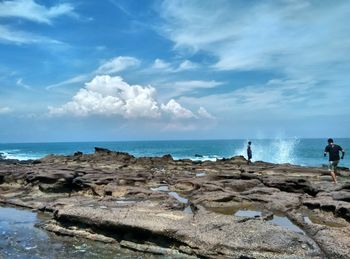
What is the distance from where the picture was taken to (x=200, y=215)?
43.6 ft

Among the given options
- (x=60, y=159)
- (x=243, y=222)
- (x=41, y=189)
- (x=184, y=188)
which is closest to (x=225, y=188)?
(x=184, y=188)

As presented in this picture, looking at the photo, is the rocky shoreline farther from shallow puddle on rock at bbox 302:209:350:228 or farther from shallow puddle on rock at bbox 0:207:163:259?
shallow puddle on rock at bbox 0:207:163:259

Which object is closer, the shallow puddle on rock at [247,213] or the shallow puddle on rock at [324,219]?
the shallow puddle on rock at [324,219]

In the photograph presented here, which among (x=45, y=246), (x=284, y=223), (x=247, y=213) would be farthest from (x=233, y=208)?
(x=45, y=246)

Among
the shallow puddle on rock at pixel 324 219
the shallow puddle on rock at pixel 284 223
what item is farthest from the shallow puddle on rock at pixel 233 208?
the shallow puddle on rock at pixel 324 219

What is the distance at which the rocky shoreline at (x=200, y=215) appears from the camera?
10.8 m

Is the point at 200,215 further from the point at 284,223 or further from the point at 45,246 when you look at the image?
the point at 45,246

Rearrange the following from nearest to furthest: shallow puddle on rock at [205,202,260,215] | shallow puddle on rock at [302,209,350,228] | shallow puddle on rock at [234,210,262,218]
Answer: shallow puddle on rock at [302,209,350,228], shallow puddle on rock at [234,210,262,218], shallow puddle on rock at [205,202,260,215]

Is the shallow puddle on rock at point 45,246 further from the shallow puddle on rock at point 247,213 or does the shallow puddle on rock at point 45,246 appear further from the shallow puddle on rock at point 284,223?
the shallow puddle on rock at point 247,213

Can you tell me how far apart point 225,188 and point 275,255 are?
1043cm

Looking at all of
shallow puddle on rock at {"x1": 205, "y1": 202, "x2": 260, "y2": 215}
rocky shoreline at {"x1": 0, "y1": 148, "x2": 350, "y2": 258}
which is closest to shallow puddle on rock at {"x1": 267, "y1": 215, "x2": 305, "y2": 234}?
rocky shoreline at {"x1": 0, "y1": 148, "x2": 350, "y2": 258}

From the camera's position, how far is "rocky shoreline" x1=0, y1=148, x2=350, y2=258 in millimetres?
10750

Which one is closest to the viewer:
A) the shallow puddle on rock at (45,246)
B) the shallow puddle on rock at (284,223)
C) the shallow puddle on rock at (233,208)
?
the shallow puddle on rock at (45,246)

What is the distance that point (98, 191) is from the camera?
68.6ft
